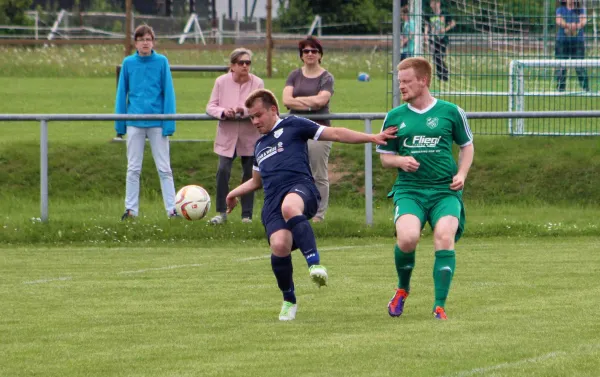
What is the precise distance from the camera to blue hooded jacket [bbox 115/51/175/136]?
14.6 meters

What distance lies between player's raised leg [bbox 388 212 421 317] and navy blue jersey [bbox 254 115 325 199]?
726mm

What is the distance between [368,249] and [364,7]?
134 feet

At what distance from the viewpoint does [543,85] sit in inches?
719

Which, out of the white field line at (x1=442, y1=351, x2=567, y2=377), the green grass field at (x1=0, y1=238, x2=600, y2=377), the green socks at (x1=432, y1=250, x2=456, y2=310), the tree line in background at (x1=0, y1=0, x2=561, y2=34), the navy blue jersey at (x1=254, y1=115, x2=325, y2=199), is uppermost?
the tree line in background at (x1=0, y1=0, x2=561, y2=34)

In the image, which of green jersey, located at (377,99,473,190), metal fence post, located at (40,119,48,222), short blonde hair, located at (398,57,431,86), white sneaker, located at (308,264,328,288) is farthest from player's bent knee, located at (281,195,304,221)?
metal fence post, located at (40,119,48,222)

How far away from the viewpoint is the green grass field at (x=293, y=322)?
6984 millimetres

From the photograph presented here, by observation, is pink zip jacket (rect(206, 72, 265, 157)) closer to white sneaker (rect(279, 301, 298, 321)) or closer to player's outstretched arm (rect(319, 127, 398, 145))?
player's outstretched arm (rect(319, 127, 398, 145))

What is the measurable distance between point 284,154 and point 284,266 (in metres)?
0.76

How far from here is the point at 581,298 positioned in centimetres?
941

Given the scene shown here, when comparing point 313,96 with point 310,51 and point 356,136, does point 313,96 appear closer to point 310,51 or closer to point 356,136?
point 310,51

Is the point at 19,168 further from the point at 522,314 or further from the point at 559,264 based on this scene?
the point at 522,314

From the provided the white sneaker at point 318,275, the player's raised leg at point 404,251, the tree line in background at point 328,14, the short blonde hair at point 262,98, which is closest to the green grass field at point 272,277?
the player's raised leg at point 404,251

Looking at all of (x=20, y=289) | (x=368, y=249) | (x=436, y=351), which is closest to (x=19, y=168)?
(x=368, y=249)

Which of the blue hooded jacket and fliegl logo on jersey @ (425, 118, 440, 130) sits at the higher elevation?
the blue hooded jacket
